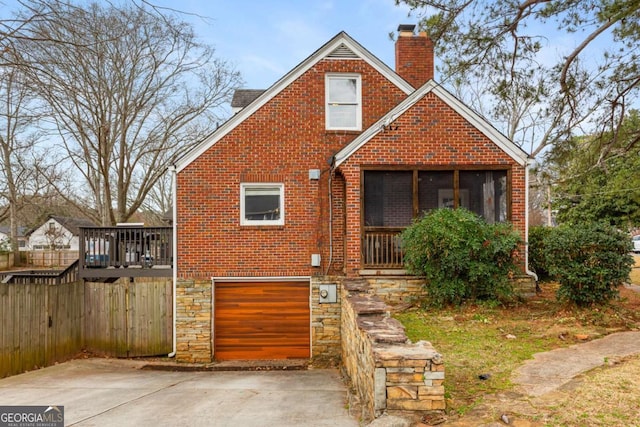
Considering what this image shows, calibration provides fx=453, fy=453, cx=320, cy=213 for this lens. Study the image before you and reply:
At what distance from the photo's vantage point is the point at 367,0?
9.26 m

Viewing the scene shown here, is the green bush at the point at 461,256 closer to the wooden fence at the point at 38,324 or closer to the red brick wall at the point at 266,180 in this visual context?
the red brick wall at the point at 266,180

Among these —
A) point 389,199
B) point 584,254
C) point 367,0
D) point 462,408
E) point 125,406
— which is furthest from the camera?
point 389,199

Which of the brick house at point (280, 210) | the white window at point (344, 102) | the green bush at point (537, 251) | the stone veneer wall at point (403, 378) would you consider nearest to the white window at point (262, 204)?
the brick house at point (280, 210)

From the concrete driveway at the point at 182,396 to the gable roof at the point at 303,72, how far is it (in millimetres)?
4769

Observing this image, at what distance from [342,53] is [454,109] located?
10.1 ft

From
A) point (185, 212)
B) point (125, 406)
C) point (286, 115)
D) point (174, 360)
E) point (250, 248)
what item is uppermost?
point (286, 115)

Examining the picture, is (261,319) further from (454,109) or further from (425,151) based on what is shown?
(454,109)

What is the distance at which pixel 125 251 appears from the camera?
36.3 feet

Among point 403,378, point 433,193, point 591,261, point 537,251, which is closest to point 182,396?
point 403,378

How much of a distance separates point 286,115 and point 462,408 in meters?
8.00

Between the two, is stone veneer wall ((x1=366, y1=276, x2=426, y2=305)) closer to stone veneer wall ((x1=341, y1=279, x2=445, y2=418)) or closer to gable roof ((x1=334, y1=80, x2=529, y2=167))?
gable roof ((x1=334, y1=80, x2=529, y2=167))

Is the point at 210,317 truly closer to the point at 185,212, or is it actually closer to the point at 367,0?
the point at 185,212

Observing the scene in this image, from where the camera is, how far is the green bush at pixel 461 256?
8.32 metres

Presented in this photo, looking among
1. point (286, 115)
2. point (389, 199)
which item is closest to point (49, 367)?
point (286, 115)
